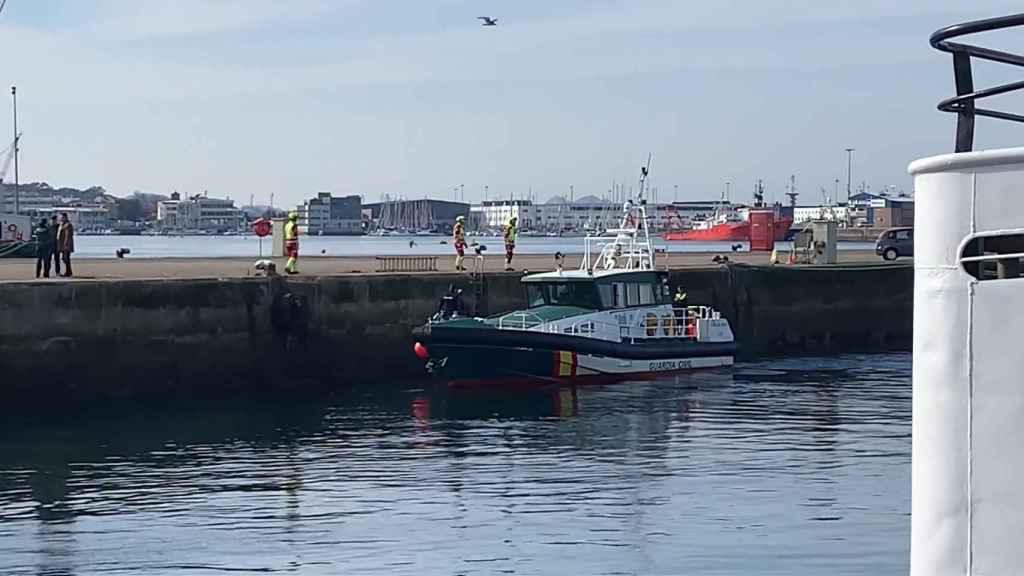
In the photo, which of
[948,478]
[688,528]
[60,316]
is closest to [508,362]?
[60,316]

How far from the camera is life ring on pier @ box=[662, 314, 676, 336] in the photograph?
2856 centimetres

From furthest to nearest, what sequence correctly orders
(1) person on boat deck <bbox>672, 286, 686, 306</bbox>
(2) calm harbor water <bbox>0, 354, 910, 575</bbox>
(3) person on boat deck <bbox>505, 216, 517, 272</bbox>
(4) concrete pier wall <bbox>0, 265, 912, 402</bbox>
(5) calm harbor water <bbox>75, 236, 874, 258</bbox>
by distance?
1. (5) calm harbor water <bbox>75, 236, 874, 258</bbox>
2. (3) person on boat deck <bbox>505, 216, 517, 272</bbox>
3. (1) person on boat deck <bbox>672, 286, 686, 306</bbox>
4. (4) concrete pier wall <bbox>0, 265, 912, 402</bbox>
5. (2) calm harbor water <bbox>0, 354, 910, 575</bbox>

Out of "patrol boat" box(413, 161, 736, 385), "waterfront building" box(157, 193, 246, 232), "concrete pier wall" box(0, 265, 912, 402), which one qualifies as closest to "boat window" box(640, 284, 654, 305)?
"patrol boat" box(413, 161, 736, 385)

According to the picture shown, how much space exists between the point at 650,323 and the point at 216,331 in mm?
7999

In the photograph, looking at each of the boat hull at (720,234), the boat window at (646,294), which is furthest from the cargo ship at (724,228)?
the boat window at (646,294)

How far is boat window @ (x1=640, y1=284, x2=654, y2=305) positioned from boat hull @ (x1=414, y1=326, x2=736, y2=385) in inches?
31.5

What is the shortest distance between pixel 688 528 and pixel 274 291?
46.0 ft

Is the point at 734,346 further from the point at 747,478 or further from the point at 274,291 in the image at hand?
the point at 747,478

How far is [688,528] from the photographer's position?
48.5 ft

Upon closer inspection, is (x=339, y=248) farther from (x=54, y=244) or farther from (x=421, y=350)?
(x=421, y=350)

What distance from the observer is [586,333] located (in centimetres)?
2722

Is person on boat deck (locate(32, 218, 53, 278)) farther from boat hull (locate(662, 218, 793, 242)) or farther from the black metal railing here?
boat hull (locate(662, 218, 793, 242))

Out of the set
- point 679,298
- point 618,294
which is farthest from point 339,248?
point 618,294

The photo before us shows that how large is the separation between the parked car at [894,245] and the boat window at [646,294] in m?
20.4
